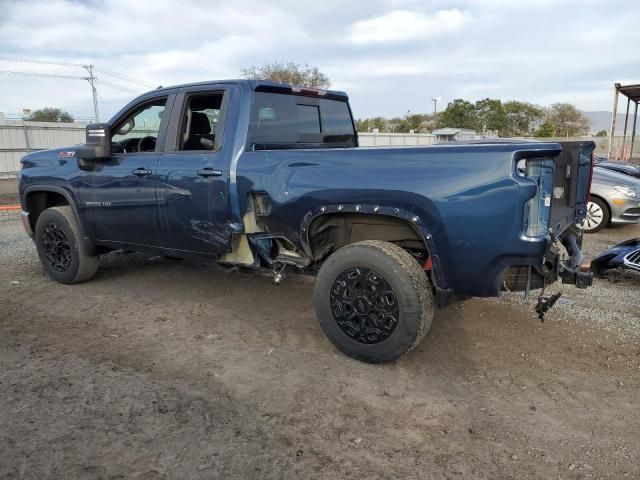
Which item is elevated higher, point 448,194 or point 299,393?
point 448,194

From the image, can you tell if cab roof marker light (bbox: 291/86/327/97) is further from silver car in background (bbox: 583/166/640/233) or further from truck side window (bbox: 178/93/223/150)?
silver car in background (bbox: 583/166/640/233)

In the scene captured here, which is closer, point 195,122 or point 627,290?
point 195,122

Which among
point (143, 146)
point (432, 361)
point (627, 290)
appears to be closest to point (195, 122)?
point (143, 146)

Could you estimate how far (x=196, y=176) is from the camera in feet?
13.7

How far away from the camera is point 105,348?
3906 mm

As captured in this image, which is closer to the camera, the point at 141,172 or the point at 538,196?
the point at 538,196

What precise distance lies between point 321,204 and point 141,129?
2.39 m

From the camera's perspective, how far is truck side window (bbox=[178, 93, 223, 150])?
4477 millimetres

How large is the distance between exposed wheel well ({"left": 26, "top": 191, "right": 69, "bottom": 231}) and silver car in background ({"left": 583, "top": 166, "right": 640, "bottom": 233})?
7654 mm

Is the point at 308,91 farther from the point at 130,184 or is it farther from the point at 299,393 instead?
the point at 299,393

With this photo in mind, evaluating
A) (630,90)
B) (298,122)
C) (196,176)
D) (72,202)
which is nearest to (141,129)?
(72,202)

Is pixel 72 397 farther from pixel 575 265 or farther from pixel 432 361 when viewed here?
pixel 575 265

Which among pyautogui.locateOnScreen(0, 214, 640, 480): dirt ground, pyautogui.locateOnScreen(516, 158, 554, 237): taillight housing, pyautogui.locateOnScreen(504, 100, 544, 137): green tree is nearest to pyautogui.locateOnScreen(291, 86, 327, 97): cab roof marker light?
pyautogui.locateOnScreen(0, 214, 640, 480): dirt ground

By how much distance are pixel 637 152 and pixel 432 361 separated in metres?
28.6
